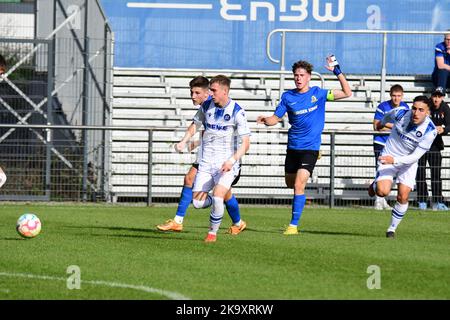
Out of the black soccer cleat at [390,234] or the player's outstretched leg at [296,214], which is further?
the player's outstretched leg at [296,214]

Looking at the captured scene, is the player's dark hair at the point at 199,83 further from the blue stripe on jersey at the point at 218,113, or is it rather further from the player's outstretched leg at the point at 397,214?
the player's outstretched leg at the point at 397,214

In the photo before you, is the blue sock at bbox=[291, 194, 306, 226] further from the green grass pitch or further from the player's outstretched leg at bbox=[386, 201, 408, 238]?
the player's outstretched leg at bbox=[386, 201, 408, 238]

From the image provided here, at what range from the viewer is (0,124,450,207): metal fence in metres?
20.6

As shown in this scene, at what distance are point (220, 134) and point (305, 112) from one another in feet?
6.64

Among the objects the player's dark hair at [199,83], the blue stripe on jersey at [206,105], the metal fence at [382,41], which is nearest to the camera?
the blue stripe on jersey at [206,105]

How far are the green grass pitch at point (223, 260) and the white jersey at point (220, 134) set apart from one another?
3.24 ft

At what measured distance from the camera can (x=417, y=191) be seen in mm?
21156

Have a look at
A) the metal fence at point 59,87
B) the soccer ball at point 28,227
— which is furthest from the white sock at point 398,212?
the metal fence at point 59,87

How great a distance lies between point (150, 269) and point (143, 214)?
836cm

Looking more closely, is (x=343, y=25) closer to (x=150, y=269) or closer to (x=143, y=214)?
(x=143, y=214)

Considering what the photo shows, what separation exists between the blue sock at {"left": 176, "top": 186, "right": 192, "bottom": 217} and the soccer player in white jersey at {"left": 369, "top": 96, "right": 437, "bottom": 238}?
250cm

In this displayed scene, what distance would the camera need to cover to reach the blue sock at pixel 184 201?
48.5 feet

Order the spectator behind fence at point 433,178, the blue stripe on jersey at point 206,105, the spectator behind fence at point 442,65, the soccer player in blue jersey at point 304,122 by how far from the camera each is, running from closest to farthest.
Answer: the blue stripe on jersey at point 206,105, the soccer player in blue jersey at point 304,122, the spectator behind fence at point 433,178, the spectator behind fence at point 442,65
